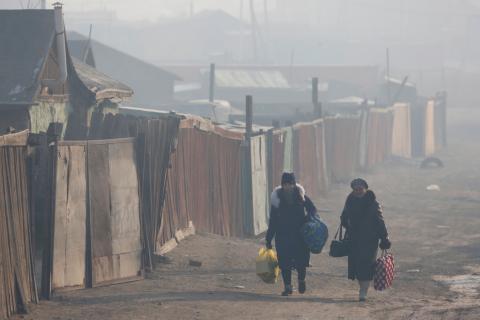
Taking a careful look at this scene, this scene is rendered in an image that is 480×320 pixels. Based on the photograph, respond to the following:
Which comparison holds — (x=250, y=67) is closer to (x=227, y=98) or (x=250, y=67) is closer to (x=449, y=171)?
(x=227, y=98)

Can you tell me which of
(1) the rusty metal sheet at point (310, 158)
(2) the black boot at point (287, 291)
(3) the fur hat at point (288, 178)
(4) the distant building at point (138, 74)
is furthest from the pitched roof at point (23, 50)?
(4) the distant building at point (138, 74)

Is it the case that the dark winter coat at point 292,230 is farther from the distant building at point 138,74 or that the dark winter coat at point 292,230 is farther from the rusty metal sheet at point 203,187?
the distant building at point 138,74

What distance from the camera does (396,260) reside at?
16516 millimetres

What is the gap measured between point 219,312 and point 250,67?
5994cm

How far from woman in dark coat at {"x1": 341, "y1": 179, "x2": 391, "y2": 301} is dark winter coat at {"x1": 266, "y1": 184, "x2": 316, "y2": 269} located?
1.87ft

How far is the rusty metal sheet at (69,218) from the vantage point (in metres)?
11.0

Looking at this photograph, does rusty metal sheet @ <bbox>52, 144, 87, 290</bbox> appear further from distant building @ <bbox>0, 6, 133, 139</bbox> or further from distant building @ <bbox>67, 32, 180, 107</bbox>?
distant building @ <bbox>67, 32, 180, 107</bbox>

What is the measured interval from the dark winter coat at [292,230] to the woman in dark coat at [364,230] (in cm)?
57

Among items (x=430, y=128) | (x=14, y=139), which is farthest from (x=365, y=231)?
(x=430, y=128)

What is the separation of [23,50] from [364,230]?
7.65 metres

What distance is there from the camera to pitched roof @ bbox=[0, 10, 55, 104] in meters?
15.4

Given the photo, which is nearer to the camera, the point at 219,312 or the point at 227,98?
the point at 219,312

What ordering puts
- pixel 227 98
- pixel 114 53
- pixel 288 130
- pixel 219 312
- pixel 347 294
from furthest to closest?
pixel 227 98 → pixel 114 53 → pixel 288 130 → pixel 347 294 → pixel 219 312

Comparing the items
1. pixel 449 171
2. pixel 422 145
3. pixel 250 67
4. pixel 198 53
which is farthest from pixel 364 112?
pixel 198 53
